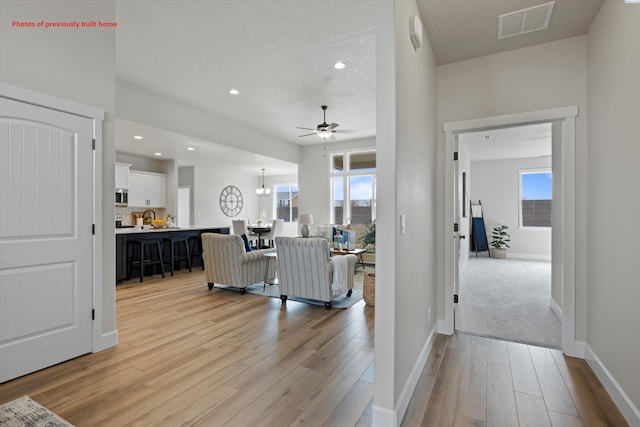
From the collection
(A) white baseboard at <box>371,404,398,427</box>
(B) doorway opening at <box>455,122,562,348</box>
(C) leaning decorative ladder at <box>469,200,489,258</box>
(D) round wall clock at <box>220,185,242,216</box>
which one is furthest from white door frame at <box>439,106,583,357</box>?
(D) round wall clock at <box>220,185,242,216</box>

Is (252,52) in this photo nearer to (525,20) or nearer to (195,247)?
(525,20)

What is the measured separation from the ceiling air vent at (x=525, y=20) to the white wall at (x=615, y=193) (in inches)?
13.6

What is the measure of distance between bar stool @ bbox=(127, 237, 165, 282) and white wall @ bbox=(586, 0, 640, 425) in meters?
6.03

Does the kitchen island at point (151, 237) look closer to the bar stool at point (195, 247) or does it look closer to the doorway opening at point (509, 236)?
the bar stool at point (195, 247)

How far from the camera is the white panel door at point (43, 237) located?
7.41 ft

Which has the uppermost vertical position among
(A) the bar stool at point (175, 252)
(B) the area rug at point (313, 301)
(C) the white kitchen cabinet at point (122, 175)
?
(C) the white kitchen cabinet at point (122, 175)

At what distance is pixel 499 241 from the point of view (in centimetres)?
859

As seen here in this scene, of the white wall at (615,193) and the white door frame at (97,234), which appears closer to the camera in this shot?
the white wall at (615,193)

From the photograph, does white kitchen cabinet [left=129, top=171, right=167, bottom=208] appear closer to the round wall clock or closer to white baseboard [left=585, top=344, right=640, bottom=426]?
the round wall clock

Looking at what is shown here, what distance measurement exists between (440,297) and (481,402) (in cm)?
126

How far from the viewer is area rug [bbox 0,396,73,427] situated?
176 cm

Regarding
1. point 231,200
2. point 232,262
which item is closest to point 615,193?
point 232,262

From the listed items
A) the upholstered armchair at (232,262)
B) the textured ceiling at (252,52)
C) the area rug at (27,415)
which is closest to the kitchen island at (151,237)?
the upholstered armchair at (232,262)

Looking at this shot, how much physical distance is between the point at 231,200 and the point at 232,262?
7193 mm
